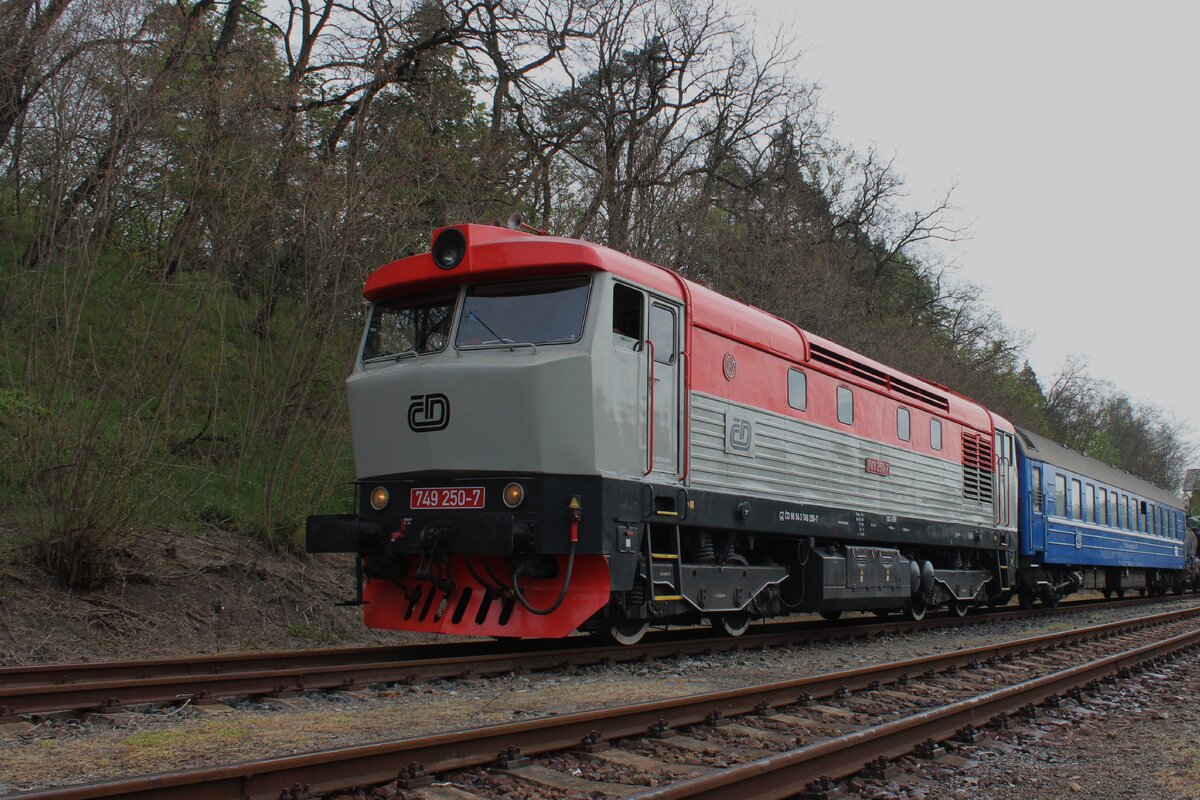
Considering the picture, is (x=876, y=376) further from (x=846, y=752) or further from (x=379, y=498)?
(x=846, y=752)

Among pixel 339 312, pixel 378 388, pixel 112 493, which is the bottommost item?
pixel 112 493

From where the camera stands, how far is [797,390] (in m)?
11.4

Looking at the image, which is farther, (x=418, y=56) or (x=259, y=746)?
(x=418, y=56)

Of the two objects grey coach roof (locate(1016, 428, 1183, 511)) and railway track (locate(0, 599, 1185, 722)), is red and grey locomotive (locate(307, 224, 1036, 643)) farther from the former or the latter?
grey coach roof (locate(1016, 428, 1183, 511))

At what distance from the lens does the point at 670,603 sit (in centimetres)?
930

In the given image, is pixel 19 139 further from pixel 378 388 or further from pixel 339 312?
pixel 378 388

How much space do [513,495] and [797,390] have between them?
4343 mm

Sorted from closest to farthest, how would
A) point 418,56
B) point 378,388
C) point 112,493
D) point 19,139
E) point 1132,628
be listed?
point 378,388 < point 112,493 < point 19,139 < point 1132,628 < point 418,56

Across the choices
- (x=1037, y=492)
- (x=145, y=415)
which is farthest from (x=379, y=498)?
(x=1037, y=492)

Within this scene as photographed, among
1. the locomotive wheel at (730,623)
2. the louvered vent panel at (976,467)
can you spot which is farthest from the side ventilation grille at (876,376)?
the locomotive wheel at (730,623)

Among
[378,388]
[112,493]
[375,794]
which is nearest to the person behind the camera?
[375,794]

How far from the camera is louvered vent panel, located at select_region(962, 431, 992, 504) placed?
15742 millimetres

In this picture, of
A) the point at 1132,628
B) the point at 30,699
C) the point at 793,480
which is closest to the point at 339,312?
the point at 793,480

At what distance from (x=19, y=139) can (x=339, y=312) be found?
388cm
